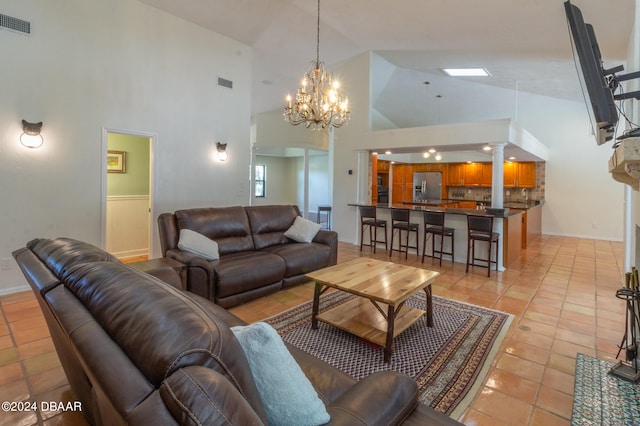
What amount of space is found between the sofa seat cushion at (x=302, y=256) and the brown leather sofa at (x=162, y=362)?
250 cm

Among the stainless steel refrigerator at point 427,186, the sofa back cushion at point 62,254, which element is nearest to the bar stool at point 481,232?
the sofa back cushion at point 62,254

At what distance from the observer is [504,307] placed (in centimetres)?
346

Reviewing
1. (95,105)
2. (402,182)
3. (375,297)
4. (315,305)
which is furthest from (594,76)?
(402,182)

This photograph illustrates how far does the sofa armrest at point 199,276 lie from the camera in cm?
306

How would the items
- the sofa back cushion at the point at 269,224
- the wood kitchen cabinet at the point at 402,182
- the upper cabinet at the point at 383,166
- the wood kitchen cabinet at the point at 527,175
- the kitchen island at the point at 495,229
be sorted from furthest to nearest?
the wood kitchen cabinet at the point at 402,182, the upper cabinet at the point at 383,166, the wood kitchen cabinet at the point at 527,175, the kitchen island at the point at 495,229, the sofa back cushion at the point at 269,224

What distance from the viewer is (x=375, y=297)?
93.7 inches

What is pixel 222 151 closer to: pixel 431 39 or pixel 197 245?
pixel 197 245

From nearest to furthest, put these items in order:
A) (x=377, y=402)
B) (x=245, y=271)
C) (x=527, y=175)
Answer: (x=377, y=402), (x=245, y=271), (x=527, y=175)

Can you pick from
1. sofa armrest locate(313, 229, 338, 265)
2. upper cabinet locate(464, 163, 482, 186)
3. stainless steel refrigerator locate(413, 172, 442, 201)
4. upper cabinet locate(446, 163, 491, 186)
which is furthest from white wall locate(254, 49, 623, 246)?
stainless steel refrigerator locate(413, 172, 442, 201)

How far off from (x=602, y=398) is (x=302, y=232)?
3.28 m

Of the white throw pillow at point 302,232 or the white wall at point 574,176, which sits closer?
the white throw pillow at point 302,232

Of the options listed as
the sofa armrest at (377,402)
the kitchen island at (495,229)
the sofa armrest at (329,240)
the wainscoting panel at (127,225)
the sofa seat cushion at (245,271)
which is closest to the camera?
the sofa armrest at (377,402)

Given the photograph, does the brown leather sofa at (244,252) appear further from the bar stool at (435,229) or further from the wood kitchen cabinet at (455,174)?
the wood kitchen cabinet at (455,174)

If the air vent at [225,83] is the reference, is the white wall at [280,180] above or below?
below
